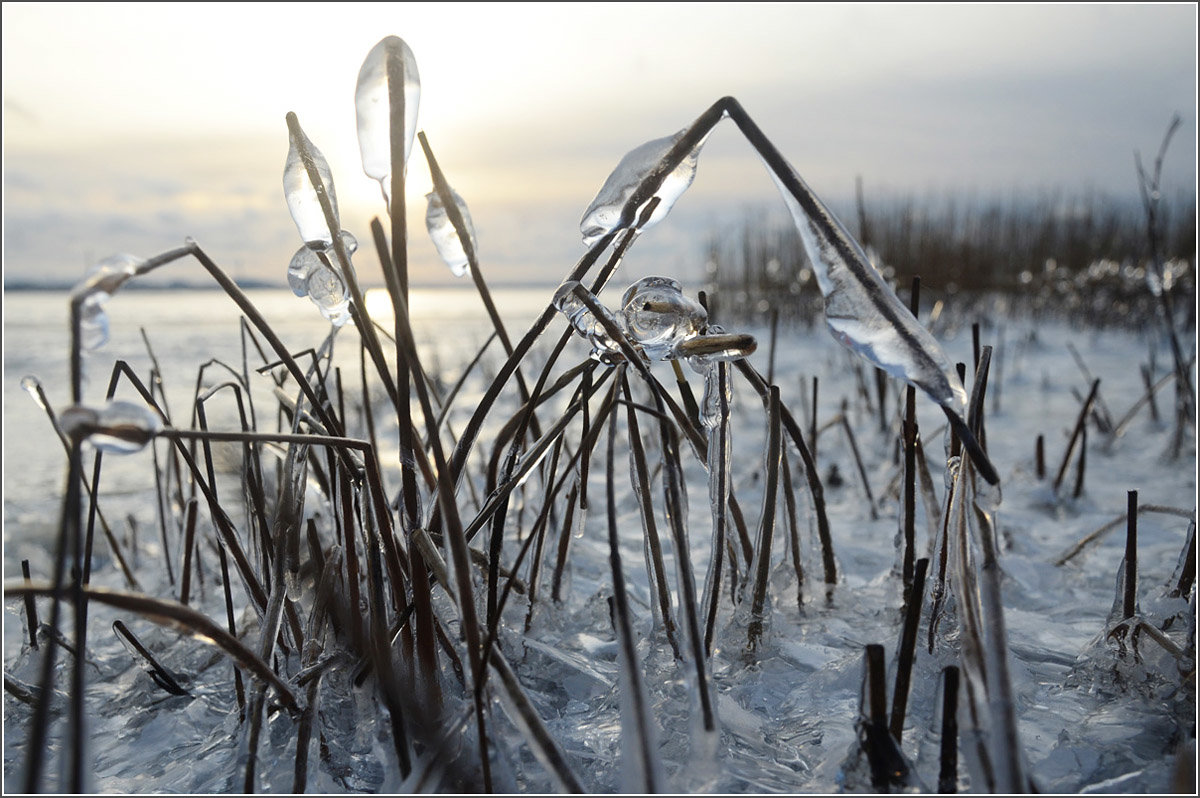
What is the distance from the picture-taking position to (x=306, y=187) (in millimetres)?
706

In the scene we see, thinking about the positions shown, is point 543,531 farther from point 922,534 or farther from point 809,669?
point 922,534

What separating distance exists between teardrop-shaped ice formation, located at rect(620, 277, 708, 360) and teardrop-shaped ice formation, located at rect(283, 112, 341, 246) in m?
0.28

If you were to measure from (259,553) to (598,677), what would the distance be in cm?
49

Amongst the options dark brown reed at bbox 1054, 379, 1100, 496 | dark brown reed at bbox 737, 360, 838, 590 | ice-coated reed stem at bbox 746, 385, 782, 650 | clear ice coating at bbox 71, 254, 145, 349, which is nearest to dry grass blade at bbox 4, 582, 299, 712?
clear ice coating at bbox 71, 254, 145, 349

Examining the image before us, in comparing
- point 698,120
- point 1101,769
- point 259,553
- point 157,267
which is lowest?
point 1101,769

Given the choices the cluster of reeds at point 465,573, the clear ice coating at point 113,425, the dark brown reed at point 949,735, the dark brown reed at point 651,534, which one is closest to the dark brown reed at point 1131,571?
the cluster of reeds at point 465,573

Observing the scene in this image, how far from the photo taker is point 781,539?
114cm

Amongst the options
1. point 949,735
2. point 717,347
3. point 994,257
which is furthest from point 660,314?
point 994,257

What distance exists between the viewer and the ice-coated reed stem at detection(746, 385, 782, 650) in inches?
33.7

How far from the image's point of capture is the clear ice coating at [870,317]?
55 cm

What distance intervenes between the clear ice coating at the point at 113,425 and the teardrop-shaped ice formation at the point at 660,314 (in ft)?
1.25

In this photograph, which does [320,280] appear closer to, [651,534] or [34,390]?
[34,390]

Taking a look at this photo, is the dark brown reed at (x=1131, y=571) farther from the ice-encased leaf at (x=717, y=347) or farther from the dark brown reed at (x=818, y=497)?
the ice-encased leaf at (x=717, y=347)

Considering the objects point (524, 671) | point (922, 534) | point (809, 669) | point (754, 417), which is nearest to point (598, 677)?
point (524, 671)
